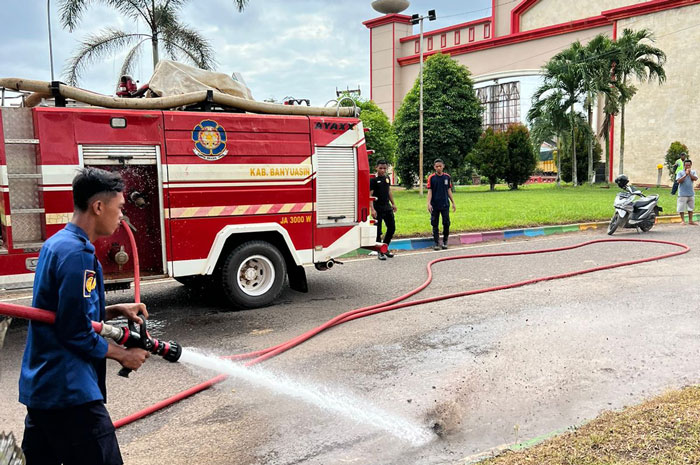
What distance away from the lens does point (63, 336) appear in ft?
7.68

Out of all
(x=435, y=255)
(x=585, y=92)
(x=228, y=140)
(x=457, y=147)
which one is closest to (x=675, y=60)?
(x=585, y=92)

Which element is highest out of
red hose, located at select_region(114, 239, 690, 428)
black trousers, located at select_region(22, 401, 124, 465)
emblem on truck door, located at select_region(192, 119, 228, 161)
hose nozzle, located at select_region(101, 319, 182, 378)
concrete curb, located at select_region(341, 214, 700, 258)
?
emblem on truck door, located at select_region(192, 119, 228, 161)

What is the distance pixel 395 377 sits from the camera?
491 cm

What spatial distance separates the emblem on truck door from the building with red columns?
36.6m

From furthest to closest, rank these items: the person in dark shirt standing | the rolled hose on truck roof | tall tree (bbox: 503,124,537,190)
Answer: tall tree (bbox: 503,124,537,190) → the person in dark shirt standing → the rolled hose on truck roof

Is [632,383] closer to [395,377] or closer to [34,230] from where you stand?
[395,377]

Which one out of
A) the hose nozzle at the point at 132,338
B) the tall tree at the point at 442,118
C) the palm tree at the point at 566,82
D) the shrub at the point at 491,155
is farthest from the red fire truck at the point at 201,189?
the shrub at the point at 491,155

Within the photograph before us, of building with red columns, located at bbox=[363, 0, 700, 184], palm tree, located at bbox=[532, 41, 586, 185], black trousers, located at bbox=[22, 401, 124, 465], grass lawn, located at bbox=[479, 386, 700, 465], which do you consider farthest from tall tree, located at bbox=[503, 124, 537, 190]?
black trousers, located at bbox=[22, 401, 124, 465]

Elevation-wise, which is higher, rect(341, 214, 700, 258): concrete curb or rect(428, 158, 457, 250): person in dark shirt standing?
rect(428, 158, 457, 250): person in dark shirt standing

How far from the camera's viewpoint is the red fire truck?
6234 mm

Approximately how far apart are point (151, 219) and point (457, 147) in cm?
3367

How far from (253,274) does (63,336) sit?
16.8ft

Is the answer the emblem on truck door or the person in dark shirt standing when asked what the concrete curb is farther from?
the emblem on truck door

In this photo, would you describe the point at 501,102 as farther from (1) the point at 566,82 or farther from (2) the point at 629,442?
(2) the point at 629,442
